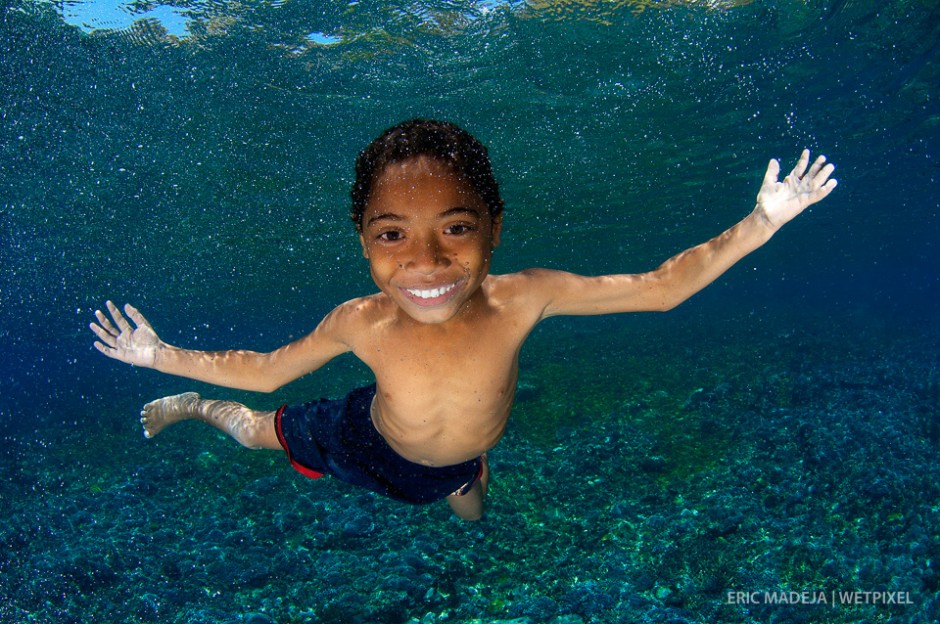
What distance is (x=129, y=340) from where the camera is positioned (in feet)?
13.0

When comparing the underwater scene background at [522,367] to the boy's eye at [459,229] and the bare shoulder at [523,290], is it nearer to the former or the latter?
the bare shoulder at [523,290]

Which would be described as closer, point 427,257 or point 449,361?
point 427,257

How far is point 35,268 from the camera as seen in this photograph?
24.4 m

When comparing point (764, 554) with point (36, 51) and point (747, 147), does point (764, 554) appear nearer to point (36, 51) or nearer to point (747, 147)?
point (36, 51)

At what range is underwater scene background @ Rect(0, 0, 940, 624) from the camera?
19.2 ft

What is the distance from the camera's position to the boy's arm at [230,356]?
12.1 feet

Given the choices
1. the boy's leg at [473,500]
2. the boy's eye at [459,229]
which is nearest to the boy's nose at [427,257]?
the boy's eye at [459,229]

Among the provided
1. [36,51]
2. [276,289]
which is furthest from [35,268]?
[36,51]

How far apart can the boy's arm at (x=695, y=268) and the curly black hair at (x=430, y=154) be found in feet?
2.87

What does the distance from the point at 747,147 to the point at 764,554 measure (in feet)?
55.7

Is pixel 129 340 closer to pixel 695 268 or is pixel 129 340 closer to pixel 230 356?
pixel 230 356

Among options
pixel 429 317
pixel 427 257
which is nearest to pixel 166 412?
pixel 429 317

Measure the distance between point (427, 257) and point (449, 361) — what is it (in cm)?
91

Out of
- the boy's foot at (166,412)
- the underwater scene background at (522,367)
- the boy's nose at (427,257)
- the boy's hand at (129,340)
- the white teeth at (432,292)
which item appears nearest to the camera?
the boy's nose at (427,257)
